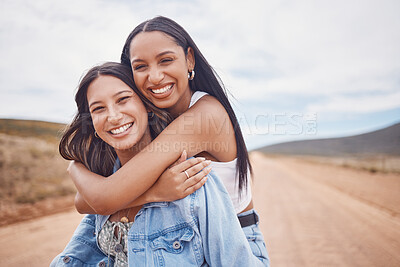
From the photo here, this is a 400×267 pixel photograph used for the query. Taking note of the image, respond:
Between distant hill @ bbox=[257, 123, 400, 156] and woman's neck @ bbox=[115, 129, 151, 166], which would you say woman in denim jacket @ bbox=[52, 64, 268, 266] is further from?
distant hill @ bbox=[257, 123, 400, 156]

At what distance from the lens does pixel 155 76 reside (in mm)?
2396

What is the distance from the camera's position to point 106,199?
2.07m

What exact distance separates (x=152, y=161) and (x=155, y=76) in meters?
0.77

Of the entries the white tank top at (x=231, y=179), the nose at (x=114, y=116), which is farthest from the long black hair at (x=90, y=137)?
the white tank top at (x=231, y=179)

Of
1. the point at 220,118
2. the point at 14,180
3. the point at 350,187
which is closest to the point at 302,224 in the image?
the point at 220,118

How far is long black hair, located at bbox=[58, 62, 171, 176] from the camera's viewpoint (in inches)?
102

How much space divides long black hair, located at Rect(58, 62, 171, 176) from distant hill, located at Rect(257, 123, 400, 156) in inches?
3484

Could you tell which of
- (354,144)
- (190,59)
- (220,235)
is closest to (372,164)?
(190,59)

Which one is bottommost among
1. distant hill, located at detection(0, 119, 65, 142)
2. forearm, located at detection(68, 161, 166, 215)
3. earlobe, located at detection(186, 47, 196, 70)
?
forearm, located at detection(68, 161, 166, 215)

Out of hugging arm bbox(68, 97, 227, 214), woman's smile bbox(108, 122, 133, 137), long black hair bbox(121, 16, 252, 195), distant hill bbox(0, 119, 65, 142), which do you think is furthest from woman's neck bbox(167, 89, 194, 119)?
distant hill bbox(0, 119, 65, 142)

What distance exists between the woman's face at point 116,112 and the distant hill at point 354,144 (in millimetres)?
88799

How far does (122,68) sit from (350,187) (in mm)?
12008

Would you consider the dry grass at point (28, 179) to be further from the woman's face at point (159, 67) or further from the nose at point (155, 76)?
the nose at point (155, 76)

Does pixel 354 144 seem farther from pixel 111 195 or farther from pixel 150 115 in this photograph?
pixel 111 195
